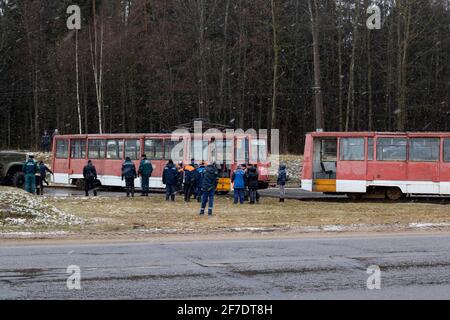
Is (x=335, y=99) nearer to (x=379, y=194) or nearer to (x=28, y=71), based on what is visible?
(x=28, y=71)

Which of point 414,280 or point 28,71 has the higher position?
point 28,71

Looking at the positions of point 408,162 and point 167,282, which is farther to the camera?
point 408,162

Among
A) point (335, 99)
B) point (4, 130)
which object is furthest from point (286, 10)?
point (4, 130)

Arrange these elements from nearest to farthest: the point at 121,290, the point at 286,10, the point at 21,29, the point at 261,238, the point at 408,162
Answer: the point at 121,290
the point at 261,238
the point at 408,162
the point at 286,10
the point at 21,29

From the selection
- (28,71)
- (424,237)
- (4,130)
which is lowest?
(424,237)

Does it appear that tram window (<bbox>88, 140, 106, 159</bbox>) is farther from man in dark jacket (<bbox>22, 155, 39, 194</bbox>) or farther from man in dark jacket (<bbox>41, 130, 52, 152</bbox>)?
man in dark jacket (<bbox>41, 130, 52, 152</bbox>)

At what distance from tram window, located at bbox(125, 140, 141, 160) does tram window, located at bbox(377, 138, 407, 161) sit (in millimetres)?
11318

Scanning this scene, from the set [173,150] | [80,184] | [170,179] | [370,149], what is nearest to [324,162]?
[370,149]

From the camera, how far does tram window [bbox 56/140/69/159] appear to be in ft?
121

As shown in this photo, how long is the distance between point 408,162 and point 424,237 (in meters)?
11.8

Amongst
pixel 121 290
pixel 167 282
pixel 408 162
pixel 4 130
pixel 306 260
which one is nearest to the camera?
pixel 121 290

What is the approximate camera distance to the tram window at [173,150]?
105 feet

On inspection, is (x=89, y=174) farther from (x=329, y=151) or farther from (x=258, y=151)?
(x=329, y=151)

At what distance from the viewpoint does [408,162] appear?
28.2m
